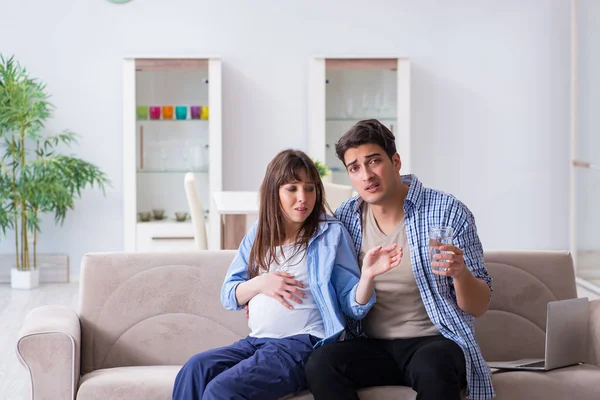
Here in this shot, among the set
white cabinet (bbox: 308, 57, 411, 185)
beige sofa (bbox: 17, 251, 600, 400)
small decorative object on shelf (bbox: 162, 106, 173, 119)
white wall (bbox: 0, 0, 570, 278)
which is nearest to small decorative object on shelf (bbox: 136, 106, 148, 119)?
small decorative object on shelf (bbox: 162, 106, 173, 119)

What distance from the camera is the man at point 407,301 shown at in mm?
2324

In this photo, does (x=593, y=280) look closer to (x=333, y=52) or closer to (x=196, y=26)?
(x=333, y=52)

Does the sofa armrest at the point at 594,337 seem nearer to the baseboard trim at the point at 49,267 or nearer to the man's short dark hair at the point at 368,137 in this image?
the man's short dark hair at the point at 368,137

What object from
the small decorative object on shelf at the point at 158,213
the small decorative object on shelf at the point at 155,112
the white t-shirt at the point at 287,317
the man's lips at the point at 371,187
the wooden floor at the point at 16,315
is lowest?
the wooden floor at the point at 16,315

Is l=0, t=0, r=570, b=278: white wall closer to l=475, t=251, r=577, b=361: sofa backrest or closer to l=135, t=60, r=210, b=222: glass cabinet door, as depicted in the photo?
l=135, t=60, r=210, b=222: glass cabinet door

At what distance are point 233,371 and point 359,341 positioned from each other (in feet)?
1.31

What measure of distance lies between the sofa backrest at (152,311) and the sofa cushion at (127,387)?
233 mm

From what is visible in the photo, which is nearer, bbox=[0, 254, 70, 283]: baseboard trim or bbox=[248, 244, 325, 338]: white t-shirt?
bbox=[248, 244, 325, 338]: white t-shirt

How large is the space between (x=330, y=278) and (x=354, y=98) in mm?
3804

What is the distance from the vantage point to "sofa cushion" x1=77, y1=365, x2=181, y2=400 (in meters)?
2.47

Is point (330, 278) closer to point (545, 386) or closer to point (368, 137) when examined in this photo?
point (368, 137)

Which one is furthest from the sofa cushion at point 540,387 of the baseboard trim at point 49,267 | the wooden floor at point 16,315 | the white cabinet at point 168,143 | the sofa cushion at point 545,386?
the baseboard trim at point 49,267

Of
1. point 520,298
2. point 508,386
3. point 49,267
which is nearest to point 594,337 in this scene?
point 520,298

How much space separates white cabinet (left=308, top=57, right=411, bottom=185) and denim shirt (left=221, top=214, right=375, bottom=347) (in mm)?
3578
